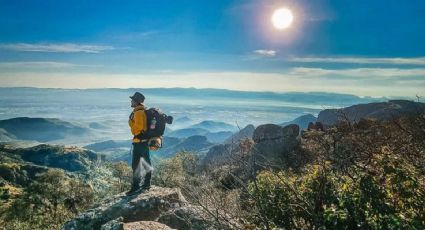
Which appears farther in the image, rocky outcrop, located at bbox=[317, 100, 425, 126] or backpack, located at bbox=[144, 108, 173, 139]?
rocky outcrop, located at bbox=[317, 100, 425, 126]

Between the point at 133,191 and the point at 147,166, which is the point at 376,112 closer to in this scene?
the point at 147,166

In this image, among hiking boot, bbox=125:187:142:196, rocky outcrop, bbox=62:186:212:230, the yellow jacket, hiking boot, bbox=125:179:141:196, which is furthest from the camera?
hiking boot, bbox=125:179:141:196

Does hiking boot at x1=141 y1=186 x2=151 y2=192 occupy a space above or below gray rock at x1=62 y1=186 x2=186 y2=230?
above

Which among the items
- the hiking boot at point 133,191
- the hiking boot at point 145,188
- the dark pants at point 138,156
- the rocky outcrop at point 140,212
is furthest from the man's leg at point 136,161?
the rocky outcrop at point 140,212

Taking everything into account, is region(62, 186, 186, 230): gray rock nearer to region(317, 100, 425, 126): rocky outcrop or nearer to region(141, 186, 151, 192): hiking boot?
region(141, 186, 151, 192): hiking boot

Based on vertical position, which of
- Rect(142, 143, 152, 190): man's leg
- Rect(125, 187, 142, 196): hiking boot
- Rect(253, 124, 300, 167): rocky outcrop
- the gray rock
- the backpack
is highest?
the backpack

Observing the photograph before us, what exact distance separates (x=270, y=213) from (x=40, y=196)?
164 feet

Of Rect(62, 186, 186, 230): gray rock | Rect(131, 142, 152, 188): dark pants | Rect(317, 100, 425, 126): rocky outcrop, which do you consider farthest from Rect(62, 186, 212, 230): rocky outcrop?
Rect(317, 100, 425, 126): rocky outcrop

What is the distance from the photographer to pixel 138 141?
18.4 m

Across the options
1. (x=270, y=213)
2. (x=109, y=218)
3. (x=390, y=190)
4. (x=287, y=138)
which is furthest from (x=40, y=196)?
(x=390, y=190)

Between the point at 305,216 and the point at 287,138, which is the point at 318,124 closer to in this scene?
the point at 287,138

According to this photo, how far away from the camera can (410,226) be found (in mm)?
7129

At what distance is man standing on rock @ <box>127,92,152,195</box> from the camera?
18.2 metres

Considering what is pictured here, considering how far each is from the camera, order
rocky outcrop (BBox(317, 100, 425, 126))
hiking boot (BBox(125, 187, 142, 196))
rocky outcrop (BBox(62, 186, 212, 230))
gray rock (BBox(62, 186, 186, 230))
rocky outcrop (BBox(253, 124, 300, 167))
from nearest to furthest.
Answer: rocky outcrop (BBox(62, 186, 212, 230))
gray rock (BBox(62, 186, 186, 230))
hiking boot (BBox(125, 187, 142, 196))
rocky outcrop (BBox(317, 100, 425, 126))
rocky outcrop (BBox(253, 124, 300, 167))
